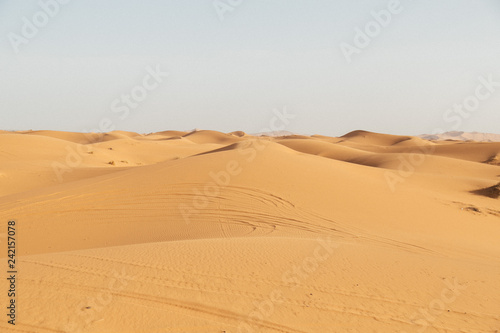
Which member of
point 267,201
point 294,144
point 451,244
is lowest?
point 451,244

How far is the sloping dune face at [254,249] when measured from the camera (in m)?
3.81

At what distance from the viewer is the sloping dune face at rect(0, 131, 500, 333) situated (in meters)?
3.81

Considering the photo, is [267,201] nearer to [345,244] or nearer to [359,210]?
[359,210]

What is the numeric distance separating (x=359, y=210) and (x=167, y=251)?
6.44 meters

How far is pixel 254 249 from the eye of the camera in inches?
231

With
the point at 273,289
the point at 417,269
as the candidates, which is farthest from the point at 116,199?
the point at 417,269

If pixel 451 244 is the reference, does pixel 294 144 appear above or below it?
above

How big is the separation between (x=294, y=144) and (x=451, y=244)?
103 ft

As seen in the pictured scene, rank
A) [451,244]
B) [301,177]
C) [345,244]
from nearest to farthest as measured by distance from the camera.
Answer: [345,244]
[451,244]
[301,177]

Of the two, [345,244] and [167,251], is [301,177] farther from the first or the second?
[167,251]

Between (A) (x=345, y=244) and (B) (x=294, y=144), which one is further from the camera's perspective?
(B) (x=294, y=144)

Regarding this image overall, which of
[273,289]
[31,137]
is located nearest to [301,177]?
[273,289]

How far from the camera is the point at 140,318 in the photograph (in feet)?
11.9

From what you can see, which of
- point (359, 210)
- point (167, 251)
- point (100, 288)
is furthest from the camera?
point (359, 210)
